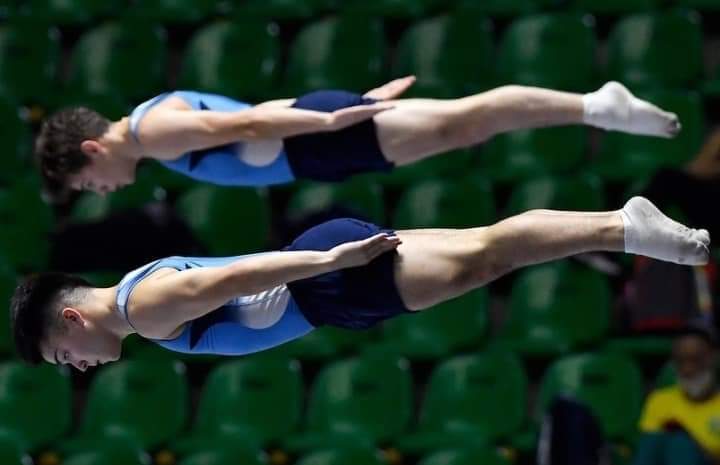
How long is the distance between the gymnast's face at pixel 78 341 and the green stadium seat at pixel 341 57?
3.62m

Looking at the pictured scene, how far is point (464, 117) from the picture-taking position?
585 cm

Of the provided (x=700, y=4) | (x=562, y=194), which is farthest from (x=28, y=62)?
(x=700, y=4)

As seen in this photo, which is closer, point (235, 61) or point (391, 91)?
point (391, 91)

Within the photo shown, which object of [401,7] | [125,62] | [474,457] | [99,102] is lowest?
[474,457]

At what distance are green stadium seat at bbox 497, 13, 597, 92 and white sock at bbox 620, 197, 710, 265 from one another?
345 cm

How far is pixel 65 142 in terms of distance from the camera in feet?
19.6

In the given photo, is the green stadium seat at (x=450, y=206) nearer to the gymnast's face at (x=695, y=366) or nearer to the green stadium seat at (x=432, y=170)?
Result: the green stadium seat at (x=432, y=170)

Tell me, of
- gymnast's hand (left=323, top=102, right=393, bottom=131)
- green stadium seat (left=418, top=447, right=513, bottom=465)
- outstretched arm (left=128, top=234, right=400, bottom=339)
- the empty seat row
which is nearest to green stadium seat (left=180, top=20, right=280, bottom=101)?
the empty seat row

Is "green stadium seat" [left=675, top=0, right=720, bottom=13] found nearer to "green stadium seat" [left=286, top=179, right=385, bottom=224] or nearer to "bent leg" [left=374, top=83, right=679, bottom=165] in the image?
"green stadium seat" [left=286, top=179, right=385, bottom=224]

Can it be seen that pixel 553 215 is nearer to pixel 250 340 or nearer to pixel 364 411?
pixel 250 340

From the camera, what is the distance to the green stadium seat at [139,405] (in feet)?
25.6

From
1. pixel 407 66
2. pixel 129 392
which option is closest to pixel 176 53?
pixel 407 66

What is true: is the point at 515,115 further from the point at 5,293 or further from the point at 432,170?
the point at 5,293

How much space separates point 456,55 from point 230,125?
3.08 meters
